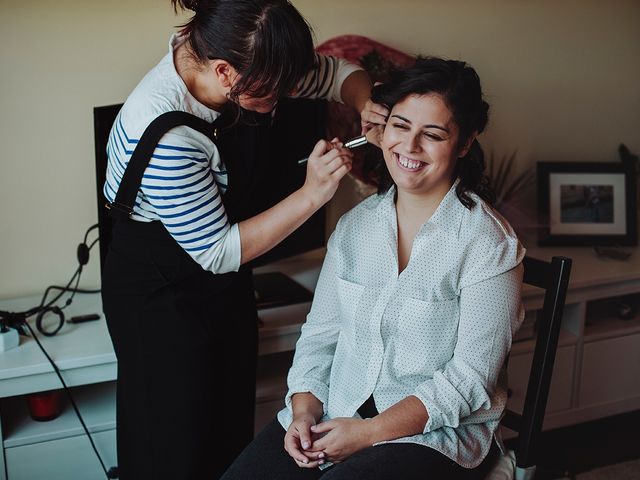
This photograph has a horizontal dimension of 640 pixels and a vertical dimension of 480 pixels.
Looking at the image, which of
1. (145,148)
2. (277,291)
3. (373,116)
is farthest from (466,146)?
(277,291)

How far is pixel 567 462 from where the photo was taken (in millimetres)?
2314

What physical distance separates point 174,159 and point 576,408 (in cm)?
173

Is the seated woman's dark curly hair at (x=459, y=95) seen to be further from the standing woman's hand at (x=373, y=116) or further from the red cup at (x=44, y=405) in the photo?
the red cup at (x=44, y=405)

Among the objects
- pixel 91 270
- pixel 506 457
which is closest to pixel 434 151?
pixel 506 457

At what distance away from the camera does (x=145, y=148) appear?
1.30 m

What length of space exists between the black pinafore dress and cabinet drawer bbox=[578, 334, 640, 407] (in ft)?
4.44

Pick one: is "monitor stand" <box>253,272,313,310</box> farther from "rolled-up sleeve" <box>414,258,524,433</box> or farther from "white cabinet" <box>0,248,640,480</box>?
"rolled-up sleeve" <box>414,258,524,433</box>

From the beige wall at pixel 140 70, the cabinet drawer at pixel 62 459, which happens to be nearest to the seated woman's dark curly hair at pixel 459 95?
the beige wall at pixel 140 70

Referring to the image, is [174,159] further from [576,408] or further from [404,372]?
[576,408]

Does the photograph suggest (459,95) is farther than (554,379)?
No

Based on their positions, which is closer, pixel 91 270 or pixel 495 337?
pixel 495 337

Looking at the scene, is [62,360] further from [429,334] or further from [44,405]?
[429,334]

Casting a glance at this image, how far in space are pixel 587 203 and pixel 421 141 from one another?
141cm

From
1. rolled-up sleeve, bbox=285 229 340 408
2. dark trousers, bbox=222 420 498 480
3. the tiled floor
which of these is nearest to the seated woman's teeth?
rolled-up sleeve, bbox=285 229 340 408
